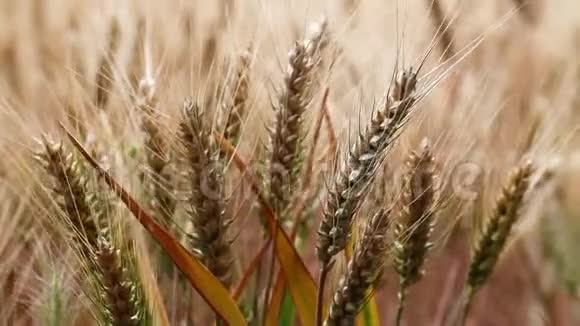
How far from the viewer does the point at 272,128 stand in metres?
0.63

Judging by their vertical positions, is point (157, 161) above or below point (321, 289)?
above

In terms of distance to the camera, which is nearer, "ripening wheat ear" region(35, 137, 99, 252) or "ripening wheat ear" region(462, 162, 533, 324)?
"ripening wheat ear" region(35, 137, 99, 252)

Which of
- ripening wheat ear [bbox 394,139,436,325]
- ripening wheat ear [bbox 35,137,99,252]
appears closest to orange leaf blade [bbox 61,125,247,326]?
ripening wheat ear [bbox 35,137,99,252]

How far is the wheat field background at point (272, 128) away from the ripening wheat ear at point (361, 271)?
1cm

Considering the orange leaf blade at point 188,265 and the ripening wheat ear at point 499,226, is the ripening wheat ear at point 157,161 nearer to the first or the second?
the orange leaf blade at point 188,265

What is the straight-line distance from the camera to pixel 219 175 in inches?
23.3

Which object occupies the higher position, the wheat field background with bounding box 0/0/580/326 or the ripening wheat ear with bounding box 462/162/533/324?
the wheat field background with bounding box 0/0/580/326

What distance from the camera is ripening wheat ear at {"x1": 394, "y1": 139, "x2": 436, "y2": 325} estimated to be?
63cm

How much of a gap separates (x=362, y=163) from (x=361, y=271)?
71mm

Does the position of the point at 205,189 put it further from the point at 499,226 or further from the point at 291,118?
the point at 499,226

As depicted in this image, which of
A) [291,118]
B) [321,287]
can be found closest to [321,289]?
[321,287]

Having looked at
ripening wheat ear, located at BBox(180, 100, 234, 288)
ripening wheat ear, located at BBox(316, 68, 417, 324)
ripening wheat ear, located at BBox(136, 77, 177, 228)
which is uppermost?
ripening wheat ear, located at BBox(136, 77, 177, 228)

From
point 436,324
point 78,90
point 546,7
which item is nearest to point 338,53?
point 78,90

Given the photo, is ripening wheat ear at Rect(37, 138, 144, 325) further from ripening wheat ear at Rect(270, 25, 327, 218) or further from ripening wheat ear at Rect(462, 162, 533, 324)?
ripening wheat ear at Rect(462, 162, 533, 324)
